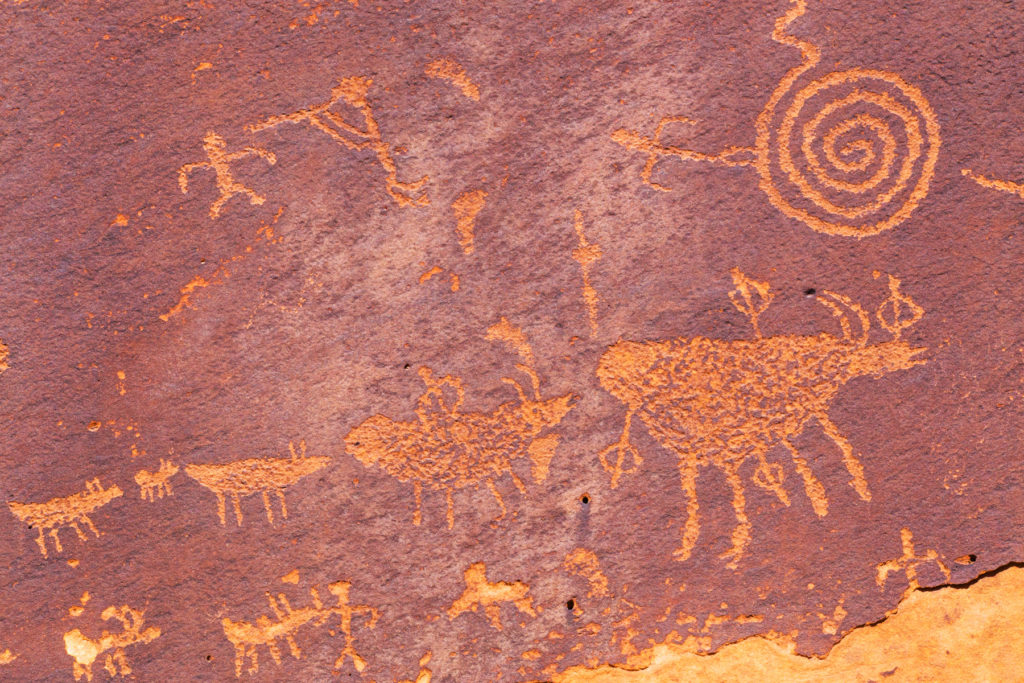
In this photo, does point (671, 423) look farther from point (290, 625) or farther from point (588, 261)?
point (290, 625)

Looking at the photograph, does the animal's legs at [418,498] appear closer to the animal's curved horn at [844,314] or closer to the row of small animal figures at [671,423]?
the row of small animal figures at [671,423]

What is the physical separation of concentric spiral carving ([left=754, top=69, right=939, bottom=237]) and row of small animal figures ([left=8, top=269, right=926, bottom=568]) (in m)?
0.17

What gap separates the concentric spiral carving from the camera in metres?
1.75

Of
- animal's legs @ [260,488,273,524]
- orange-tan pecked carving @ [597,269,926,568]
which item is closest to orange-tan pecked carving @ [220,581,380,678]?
animal's legs @ [260,488,273,524]

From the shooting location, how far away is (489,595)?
70.2 inches

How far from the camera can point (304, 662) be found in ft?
5.88

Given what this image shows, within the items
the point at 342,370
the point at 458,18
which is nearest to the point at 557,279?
the point at 342,370

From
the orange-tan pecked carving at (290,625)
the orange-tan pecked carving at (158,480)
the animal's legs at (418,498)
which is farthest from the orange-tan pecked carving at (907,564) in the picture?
the orange-tan pecked carving at (158,480)

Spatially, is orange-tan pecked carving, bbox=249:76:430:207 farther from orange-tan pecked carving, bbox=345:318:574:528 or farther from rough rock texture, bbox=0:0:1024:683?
orange-tan pecked carving, bbox=345:318:574:528

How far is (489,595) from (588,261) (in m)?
0.83

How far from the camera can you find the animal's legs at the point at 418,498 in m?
1.79

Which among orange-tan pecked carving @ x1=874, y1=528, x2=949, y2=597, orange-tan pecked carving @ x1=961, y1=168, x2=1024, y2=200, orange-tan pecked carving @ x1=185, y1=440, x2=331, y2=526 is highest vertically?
orange-tan pecked carving @ x1=961, y1=168, x2=1024, y2=200

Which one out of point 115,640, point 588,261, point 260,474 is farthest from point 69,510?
point 588,261

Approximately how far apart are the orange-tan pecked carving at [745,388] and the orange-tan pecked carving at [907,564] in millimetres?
141
